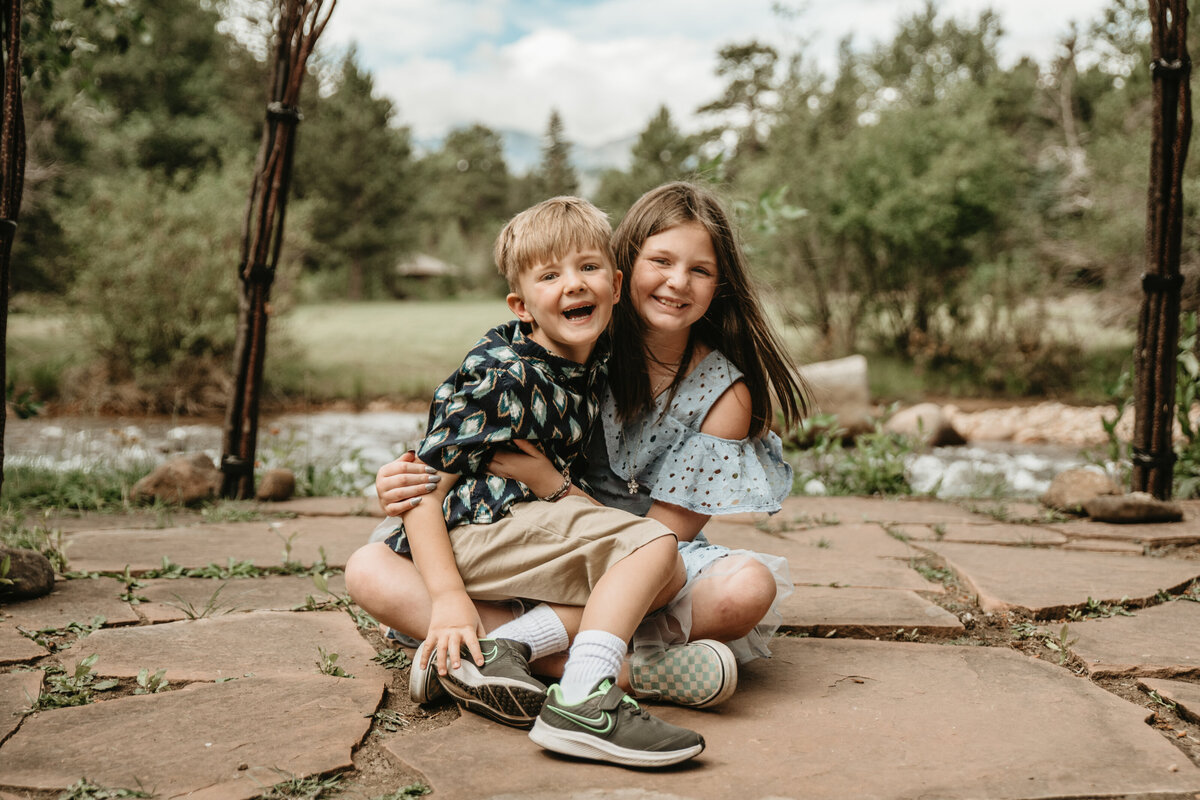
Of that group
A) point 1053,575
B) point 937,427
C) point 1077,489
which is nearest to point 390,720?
point 1053,575

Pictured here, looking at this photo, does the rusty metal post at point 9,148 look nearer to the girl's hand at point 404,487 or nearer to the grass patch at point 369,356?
the girl's hand at point 404,487

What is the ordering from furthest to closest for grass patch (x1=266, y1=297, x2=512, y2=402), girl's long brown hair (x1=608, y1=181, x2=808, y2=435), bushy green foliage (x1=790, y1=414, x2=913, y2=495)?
grass patch (x1=266, y1=297, x2=512, y2=402), bushy green foliage (x1=790, y1=414, x2=913, y2=495), girl's long brown hair (x1=608, y1=181, x2=808, y2=435)

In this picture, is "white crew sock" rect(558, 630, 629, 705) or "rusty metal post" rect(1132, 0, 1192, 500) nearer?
"white crew sock" rect(558, 630, 629, 705)

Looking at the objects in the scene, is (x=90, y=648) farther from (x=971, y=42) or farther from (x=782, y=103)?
(x=971, y=42)

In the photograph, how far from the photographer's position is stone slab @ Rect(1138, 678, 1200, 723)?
5.06 ft

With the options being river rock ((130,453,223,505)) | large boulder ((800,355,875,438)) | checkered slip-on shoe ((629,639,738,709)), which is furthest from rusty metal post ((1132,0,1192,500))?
large boulder ((800,355,875,438))

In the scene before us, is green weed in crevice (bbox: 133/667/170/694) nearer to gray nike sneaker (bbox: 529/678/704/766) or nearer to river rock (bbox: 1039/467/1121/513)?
gray nike sneaker (bbox: 529/678/704/766)

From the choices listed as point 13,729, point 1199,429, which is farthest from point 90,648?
point 1199,429

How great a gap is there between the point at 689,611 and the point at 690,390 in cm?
52

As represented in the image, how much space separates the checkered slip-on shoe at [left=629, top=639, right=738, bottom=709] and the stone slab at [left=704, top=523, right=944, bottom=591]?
0.88 meters

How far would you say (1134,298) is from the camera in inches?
402

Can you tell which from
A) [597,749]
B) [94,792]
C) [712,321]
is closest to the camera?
[94,792]

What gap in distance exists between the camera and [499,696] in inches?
59.2

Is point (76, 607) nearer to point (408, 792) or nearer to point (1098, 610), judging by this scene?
point (408, 792)
